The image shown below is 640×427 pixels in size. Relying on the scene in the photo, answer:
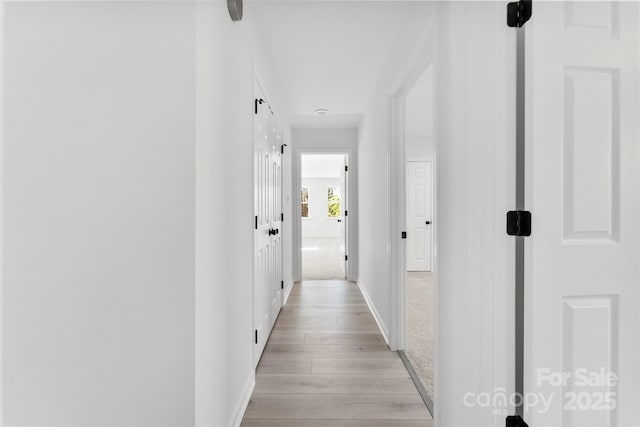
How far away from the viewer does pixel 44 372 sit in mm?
1090

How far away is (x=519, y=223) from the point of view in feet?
3.75

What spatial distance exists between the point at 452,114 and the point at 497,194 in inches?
18.1

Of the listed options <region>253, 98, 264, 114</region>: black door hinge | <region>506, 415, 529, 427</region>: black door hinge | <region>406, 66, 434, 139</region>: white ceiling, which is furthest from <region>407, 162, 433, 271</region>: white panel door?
<region>506, 415, 529, 427</region>: black door hinge

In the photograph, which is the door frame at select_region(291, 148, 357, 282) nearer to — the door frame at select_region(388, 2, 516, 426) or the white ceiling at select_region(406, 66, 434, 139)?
the white ceiling at select_region(406, 66, 434, 139)

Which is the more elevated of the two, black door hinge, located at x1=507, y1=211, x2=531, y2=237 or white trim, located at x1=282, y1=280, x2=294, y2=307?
black door hinge, located at x1=507, y1=211, x2=531, y2=237


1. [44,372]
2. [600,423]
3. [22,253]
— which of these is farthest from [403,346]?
[22,253]

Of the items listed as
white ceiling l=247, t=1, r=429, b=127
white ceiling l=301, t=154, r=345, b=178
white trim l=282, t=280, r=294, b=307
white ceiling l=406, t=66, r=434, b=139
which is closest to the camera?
white ceiling l=247, t=1, r=429, b=127

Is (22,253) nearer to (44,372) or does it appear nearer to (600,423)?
(44,372)

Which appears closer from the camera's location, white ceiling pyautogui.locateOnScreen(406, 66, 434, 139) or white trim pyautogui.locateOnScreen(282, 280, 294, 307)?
white ceiling pyautogui.locateOnScreen(406, 66, 434, 139)

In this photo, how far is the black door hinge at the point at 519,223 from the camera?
112 cm

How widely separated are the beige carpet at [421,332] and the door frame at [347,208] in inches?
39.3

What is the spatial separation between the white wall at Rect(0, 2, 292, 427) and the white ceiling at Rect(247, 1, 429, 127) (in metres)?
1.07

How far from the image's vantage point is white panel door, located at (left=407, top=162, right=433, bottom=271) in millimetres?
6125

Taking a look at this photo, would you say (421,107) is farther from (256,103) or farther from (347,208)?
(256,103)
